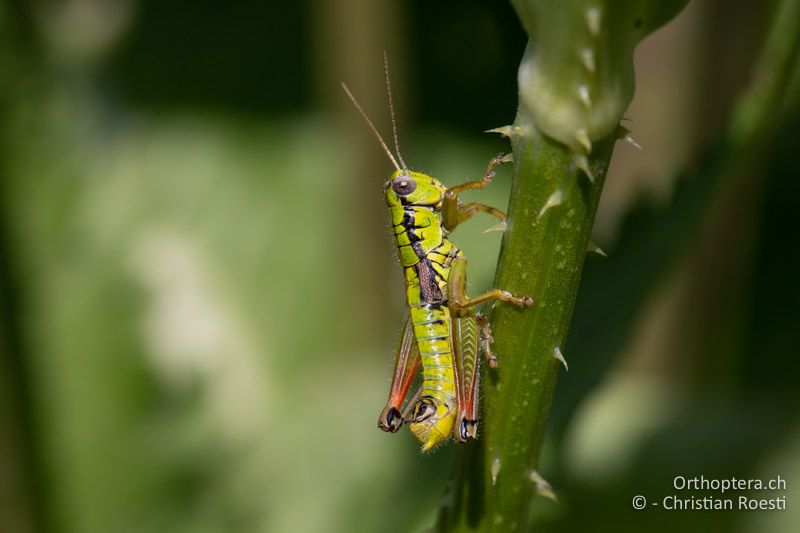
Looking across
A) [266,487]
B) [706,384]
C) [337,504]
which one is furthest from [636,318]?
[266,487]

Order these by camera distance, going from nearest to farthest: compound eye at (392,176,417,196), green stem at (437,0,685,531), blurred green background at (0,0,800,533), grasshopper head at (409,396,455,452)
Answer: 1. green stem at (437,0,685,531)
2. grasshopper head at (409,396,455,452)
3. compound eye at (392,176,417,196)
4. blurred green background at (0,0,800,533)

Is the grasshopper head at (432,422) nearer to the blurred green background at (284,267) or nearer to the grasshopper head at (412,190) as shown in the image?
the grasshopper head at (412,190)

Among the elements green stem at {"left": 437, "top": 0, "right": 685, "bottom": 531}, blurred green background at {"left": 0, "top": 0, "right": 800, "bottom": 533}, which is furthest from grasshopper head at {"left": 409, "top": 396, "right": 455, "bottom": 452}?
blurred green background at {"left": 0, "top": 0, "right": 800, "bottom": 533}

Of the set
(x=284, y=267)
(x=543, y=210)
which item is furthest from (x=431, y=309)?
(x=284, y=267)

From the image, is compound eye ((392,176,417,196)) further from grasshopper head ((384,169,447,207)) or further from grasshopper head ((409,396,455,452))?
grasshopper head ((409,396,455,452))

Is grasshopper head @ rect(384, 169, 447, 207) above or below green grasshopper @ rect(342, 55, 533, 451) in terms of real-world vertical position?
above

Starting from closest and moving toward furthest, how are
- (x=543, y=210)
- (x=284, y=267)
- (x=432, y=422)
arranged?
1. (x=543, y=210)
2. (x=432, y=422)
3. (x=284, y=267)

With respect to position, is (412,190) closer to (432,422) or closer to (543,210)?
(432,422)

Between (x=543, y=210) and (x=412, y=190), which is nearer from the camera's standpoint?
(x=543, y=210)
